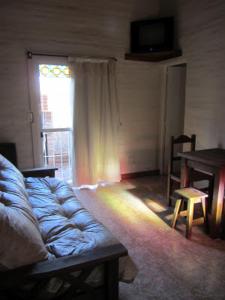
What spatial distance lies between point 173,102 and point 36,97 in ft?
7.76

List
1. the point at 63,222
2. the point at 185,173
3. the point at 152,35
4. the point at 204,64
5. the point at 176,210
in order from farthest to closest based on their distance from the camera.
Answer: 1. the point at 152,35
2. the point at 204,64
3. the point at 185,173
4. the point at 176,210
5. the point at 63,222

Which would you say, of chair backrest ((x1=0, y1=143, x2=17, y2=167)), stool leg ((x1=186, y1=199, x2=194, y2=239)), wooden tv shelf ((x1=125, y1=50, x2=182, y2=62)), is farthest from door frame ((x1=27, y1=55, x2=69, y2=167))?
stool leg ((x1=186, y1=199, x2=194, y2=239))

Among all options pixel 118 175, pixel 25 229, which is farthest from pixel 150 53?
pixel 25 229

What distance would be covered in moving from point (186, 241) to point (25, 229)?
5.91ft

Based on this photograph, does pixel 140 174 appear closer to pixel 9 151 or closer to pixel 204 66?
pixel 204 66

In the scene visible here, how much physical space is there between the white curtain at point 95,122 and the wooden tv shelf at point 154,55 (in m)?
0.38

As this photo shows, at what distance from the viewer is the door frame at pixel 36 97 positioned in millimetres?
3551

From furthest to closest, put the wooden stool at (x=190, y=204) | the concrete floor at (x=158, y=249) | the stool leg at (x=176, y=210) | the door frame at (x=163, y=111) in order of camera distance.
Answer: the door frame at (x=163, y=111)
the stool leg at (x=176, y=210)
the wooden stool at (x=190, y=204)
the concrete floor at (x=158, y=249)

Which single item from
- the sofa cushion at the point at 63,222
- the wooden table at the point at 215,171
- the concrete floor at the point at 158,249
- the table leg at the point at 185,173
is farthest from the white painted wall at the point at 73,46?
the wooden table at the point at 215,171

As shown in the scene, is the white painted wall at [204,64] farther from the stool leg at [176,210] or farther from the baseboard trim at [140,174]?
the baseboard trim at [140,174]

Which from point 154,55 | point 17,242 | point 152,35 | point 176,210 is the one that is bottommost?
point 176,210

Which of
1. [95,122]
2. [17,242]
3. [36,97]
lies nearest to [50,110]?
[36,97]

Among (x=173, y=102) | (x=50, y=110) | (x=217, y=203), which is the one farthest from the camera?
(x=173, y=102)

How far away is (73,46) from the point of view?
3.74 m
